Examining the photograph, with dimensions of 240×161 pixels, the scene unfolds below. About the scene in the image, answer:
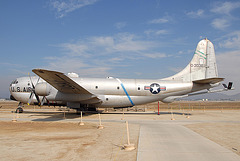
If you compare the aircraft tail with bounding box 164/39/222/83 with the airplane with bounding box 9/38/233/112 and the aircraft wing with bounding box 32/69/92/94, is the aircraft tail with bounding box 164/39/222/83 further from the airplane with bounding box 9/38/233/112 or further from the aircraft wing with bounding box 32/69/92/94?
the aircraft wing with bounding box 32/69/92/94

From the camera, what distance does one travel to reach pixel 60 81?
60.7ft

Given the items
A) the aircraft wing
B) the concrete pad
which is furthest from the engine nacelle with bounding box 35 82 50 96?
the concrete pad

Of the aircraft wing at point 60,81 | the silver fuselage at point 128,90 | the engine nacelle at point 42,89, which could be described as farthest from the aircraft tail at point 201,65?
the engine nacelle at point 42,89

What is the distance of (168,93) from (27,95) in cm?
1792

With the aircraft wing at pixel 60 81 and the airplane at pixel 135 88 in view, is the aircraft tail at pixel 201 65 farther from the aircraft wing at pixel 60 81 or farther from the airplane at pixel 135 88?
the aircraft wing at pixel 60 81

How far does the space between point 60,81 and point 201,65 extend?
17.2m

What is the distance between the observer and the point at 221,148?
25.5ft

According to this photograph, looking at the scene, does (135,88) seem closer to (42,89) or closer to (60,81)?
(60,81)

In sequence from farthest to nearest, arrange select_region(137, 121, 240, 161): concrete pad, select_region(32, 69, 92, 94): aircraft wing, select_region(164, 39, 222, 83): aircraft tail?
select_region(164, 39, 222, 83): aircraft tail
select_region(32, 69, 92, 94): aircraft wing
select_region(137, 121, 240, 161): concrete pad

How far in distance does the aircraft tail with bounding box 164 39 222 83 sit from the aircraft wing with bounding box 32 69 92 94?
1285 cm

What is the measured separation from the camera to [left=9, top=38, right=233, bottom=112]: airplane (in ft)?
71.2

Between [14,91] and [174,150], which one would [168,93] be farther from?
[14,91]

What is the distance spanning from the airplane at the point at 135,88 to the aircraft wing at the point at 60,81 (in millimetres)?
739

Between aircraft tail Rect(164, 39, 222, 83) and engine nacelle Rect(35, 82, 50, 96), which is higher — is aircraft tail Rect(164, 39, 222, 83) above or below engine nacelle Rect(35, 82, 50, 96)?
above
